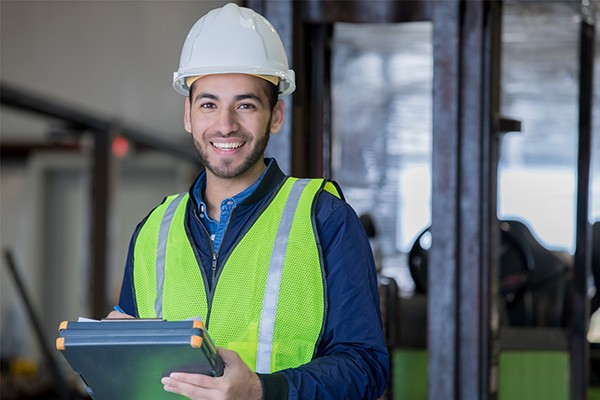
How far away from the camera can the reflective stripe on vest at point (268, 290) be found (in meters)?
2.19

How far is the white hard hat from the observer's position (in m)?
2.36

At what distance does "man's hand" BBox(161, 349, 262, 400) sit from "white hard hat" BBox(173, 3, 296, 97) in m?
0.70

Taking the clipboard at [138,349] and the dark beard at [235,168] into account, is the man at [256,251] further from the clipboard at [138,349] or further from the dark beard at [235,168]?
the clipboard at [138,349]

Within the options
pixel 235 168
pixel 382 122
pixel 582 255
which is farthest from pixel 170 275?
pixel 382 122

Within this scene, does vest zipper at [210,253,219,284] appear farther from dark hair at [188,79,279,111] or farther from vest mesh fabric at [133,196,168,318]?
dark hair at [188,79,279,111]

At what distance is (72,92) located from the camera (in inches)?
380

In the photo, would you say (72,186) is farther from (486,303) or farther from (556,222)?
(486,303)

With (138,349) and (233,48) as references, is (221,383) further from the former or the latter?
(233,48)

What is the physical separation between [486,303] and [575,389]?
132 cm

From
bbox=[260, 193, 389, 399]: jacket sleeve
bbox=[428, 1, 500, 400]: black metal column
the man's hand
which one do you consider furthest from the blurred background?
the man's hand

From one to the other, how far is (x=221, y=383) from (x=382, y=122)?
6306 millimetres

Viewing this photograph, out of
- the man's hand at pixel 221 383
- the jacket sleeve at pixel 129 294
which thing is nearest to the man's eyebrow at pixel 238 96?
the jacket sleeve at pixel 129 294

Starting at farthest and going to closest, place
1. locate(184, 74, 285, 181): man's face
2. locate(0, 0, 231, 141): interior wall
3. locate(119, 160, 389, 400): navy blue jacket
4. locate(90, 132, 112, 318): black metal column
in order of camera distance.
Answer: locate(90, 132, 112, 318): black metal column, locate(0, 0, 231, 141): interior wall, locate(184, 74, 285, 181): man's face, locate(119, 160, 389, 400): navy blue jacket

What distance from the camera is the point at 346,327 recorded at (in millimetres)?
2166
